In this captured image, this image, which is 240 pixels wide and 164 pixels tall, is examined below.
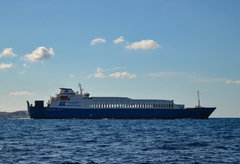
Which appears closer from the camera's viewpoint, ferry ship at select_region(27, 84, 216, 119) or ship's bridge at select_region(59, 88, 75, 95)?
ferry ship at select_region(27, 84, 216, 119)

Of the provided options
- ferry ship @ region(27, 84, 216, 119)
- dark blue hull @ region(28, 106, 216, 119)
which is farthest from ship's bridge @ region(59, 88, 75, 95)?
dark blue hull @ region(28, 106, 216, 119)

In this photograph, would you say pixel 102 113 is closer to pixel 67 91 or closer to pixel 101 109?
pixel 101 109

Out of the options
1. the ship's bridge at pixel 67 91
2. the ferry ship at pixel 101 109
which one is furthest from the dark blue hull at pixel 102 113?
the ship's bridge at pixel 67 91

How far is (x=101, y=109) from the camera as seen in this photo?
96.2 meters

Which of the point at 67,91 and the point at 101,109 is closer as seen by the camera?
the point at 101,109

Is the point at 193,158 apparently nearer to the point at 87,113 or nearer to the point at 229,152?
the point at 229,152

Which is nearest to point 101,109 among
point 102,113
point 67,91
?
point 102,113

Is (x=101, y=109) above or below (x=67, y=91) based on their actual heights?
below

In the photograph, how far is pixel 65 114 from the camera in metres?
96.5

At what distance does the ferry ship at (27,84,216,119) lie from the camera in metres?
96.3

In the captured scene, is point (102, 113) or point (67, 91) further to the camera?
point (67, 91)

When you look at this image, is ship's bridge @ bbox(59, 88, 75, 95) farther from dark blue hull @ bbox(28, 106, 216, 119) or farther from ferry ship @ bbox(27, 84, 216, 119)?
dark blue hull @ bbox(28, 106, 216, 119)

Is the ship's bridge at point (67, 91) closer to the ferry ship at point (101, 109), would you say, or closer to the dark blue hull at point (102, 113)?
the ferry ship at point (101, 109)

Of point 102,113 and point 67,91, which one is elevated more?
point 67,91
